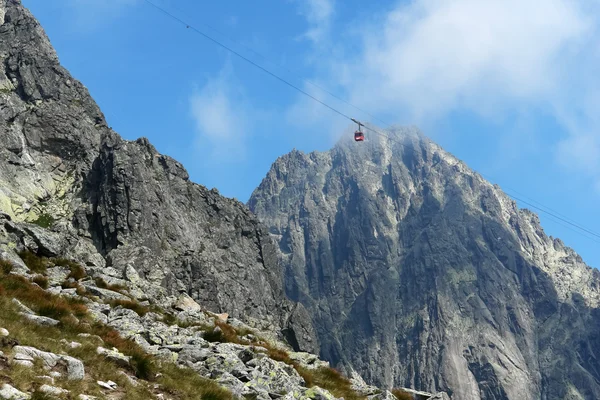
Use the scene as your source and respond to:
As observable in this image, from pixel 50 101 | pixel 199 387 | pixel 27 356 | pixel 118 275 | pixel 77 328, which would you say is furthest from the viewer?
pixel 50 101

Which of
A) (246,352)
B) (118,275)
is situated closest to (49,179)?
(118,275)

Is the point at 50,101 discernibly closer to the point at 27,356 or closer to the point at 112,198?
A: the point at 112,198

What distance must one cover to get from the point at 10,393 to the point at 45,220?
125815 mm

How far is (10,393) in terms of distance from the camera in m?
10.5

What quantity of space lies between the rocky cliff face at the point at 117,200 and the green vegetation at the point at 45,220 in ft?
1.07

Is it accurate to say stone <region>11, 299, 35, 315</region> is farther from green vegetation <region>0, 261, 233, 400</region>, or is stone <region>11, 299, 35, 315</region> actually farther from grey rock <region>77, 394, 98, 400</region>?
grey rock <region>77, 394, 98, 400</region>

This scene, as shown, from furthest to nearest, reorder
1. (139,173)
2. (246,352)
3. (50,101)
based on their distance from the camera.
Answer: (50,101), (139,173), (246,352)

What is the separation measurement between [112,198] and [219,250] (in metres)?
32.9

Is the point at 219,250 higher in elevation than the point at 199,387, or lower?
higher

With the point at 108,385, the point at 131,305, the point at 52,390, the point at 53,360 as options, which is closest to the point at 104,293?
the point at 131,305

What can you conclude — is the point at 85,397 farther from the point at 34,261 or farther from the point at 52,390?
the point at 34,261

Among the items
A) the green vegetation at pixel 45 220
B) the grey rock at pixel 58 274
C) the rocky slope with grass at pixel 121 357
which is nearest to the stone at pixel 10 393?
the rocky slope with grass at pixel 121 357

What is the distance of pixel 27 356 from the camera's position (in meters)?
12.8

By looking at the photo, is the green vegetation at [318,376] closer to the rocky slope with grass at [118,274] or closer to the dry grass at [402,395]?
the rocky slope with grass at [118,274]
